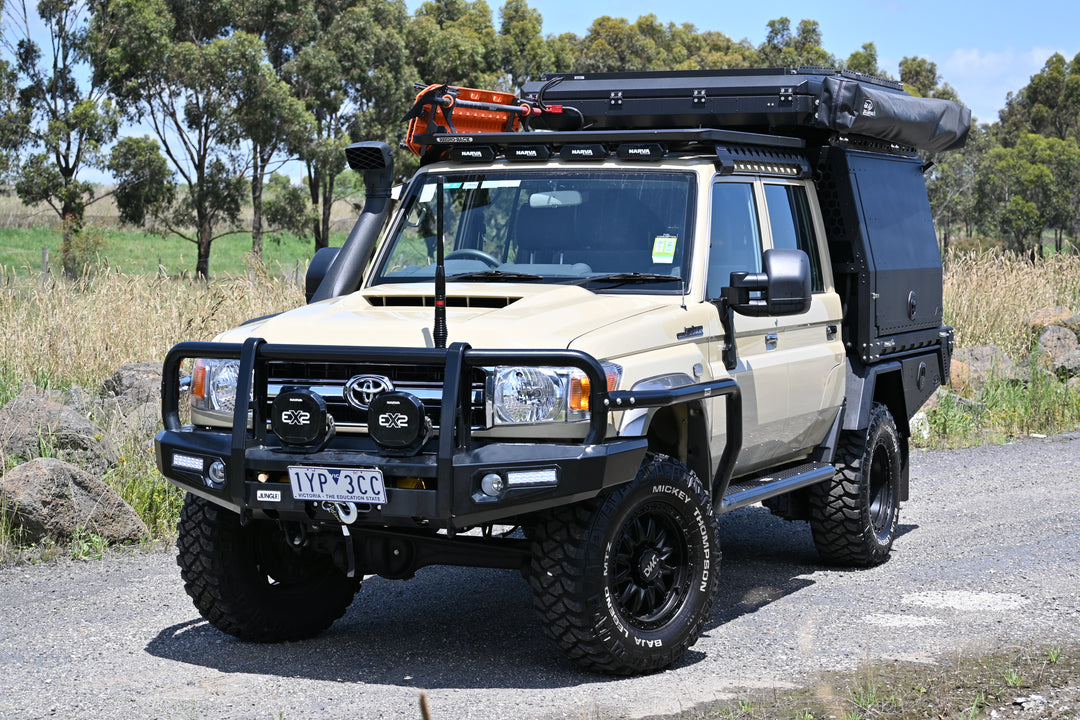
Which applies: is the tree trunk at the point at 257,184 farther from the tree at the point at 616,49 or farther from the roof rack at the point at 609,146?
the roof rack at the point at 609,146

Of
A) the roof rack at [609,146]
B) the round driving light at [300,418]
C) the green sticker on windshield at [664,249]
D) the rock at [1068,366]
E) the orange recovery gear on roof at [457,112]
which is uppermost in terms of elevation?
the orange recovery gear on roof at [457,112]

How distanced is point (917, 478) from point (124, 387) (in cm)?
654

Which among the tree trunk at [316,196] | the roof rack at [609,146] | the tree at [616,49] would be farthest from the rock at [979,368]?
the tree at [616,49]

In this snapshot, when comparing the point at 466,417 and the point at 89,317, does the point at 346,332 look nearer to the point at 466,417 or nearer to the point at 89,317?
the point at 466,417

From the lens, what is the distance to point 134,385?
10.4 meters

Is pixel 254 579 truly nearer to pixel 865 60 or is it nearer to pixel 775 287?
pixel 775 287

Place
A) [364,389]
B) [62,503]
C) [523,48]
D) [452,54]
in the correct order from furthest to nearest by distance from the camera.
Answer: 1. [523,48]
2. [452,54]
3. [62,503]
4. [364,389]

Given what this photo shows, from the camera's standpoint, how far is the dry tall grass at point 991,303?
1644cm

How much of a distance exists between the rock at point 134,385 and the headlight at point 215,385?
4625mm

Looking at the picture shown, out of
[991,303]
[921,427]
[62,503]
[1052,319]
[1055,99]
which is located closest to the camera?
[62,503]

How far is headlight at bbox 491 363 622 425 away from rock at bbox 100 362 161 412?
5.64 meters

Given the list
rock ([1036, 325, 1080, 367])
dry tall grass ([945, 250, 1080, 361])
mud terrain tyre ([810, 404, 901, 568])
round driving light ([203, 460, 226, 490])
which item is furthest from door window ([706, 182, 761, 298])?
rock ([1036, 325, 1080, 367])

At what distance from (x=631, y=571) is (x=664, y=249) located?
61.1 inches

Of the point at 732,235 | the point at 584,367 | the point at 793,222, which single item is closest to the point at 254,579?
the point at 584,367
